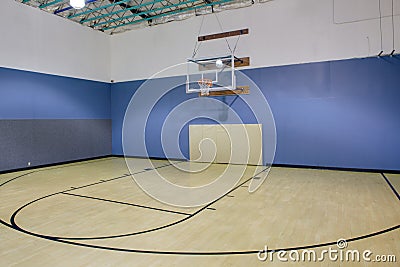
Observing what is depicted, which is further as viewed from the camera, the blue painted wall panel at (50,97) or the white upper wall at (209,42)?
the blue painted wall panel at (50,97)

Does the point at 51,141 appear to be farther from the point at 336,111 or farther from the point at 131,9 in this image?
the point at 336,111

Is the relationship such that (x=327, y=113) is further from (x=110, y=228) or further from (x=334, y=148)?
(x=110, y=228)

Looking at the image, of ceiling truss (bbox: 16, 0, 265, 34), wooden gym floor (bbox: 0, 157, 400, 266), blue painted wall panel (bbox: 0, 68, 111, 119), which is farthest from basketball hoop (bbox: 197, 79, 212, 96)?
blue painted wall panel (bbox: 0, 68, 111, 119)

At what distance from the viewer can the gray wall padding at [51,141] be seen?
764 cm

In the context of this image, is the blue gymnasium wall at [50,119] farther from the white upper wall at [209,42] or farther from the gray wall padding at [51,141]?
the white upper wall at [209,42]

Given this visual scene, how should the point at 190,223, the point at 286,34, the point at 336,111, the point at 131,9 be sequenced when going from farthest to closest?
the point at 131,9 → the point at 286,34 → the point at 336,111 → the point at 190,223

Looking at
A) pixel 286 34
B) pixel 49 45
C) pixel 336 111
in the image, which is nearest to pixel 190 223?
pixel 336 111

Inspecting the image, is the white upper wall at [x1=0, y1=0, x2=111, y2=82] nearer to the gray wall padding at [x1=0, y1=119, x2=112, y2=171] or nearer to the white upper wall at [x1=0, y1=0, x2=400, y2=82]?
the white upper wall at [x1=0, y1=0, x2=400, y2=82]

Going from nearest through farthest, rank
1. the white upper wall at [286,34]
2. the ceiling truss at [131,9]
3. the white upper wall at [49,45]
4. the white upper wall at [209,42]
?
the white upper wall at [286,34]
the white upper wall at [209,42]
the white upper wall at [49,45]
the ceiling truss at [131,9]

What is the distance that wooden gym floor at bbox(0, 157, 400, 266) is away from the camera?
2703mm

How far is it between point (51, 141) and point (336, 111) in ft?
26.3

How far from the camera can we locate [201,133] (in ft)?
29.4

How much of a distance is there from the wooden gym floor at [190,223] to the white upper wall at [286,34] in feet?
11.3

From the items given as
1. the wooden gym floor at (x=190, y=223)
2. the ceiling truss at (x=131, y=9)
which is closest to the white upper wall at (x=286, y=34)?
the ceiling truss at (x=131, y=9)
